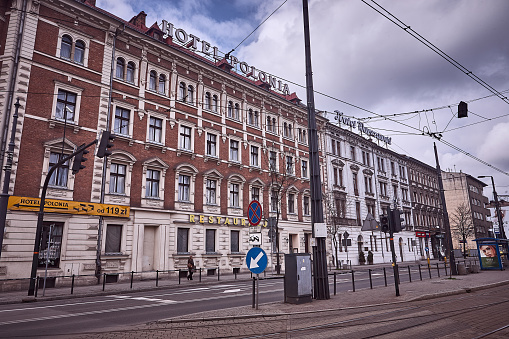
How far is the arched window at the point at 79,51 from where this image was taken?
22844 millimetres

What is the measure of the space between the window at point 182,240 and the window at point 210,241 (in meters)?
1.76

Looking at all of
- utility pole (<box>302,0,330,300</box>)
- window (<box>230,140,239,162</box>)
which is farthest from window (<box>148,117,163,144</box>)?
utility pole (<box>302,0,330,300</box>)

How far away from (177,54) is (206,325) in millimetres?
23444

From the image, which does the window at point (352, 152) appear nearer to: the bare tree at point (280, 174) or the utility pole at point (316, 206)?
the bare tree at point (280, 174)

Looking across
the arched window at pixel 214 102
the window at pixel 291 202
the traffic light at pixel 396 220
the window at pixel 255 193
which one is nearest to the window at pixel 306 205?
the window at pixel 291 202

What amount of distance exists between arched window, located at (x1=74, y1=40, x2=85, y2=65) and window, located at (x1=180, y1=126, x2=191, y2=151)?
8164mm

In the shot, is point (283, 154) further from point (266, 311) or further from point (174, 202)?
point (266, 311)

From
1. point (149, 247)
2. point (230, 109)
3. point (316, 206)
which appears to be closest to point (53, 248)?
point (149, 247)

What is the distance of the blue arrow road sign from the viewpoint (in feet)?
32.2

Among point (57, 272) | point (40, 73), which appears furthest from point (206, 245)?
point (40, 73)

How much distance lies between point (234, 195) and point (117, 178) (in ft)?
34.3

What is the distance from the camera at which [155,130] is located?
26.2 metres

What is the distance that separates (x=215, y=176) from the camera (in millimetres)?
29172

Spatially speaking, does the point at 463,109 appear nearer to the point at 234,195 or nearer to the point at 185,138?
the point at 185,138
